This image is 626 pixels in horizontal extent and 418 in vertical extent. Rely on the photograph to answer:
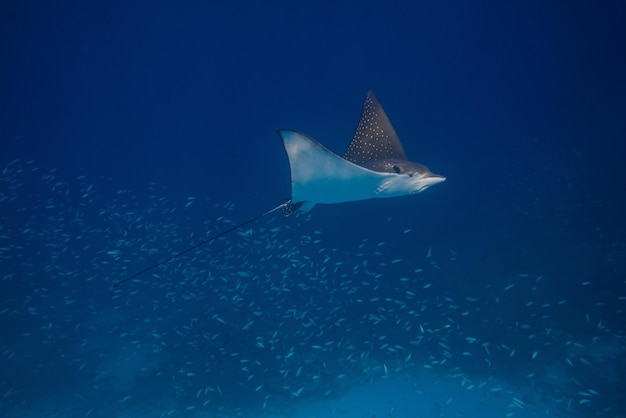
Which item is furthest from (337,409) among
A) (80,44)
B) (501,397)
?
(80,44)

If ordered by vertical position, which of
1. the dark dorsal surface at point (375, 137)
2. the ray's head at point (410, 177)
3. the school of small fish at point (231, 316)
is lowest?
the school of small fish at point (231, 316)

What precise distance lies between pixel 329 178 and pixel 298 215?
6.28 meters

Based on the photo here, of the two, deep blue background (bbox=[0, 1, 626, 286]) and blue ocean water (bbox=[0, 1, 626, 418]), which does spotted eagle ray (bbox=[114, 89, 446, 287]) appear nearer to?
blue ocean water (bbox=[0, 1, 626, 418])

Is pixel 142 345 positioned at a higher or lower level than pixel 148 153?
lower

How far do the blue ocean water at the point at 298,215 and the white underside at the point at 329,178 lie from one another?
5.53 meters

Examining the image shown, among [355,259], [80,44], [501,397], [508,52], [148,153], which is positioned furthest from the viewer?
[501,397]

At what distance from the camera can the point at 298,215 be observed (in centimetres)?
1051

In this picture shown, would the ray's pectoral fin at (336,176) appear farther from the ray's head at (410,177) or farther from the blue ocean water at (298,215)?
the blue ocean water at (298,215)

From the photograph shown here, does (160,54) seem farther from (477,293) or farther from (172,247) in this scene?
(477,293)

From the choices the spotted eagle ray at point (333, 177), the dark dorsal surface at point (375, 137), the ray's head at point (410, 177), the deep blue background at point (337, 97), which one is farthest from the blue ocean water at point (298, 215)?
the ray's head at point (410, 177)

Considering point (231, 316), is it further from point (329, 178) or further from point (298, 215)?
point (329, 178)

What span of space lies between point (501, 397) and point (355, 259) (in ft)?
26.0

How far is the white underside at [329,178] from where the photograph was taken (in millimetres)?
3928

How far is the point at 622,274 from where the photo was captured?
1109 centimetres
